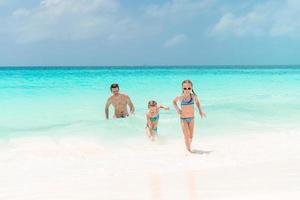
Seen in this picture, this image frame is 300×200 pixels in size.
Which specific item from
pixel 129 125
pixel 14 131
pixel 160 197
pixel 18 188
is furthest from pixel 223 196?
pixel 14 131

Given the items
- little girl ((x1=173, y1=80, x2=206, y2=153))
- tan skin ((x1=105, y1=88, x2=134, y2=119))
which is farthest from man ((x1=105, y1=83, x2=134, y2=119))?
little girl ((x1=173, y1=80, x2=206, y2=153))

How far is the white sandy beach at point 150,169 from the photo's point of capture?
5227 mm

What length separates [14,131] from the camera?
10.7 m

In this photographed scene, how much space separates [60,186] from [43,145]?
3348mm

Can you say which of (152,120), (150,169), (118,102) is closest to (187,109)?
(152,120)

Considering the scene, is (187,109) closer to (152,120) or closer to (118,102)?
(152,120)

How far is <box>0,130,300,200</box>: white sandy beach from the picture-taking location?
523 cm

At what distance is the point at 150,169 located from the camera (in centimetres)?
670

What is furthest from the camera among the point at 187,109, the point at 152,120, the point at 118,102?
the point at 118,102

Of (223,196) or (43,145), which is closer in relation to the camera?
(223,196)

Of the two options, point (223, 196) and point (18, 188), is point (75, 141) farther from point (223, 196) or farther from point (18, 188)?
point (223, 196)

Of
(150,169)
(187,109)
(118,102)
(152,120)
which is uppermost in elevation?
(187,109)

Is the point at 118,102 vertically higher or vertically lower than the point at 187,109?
lower

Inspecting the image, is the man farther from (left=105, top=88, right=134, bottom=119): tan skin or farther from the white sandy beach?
the white sandy beach
